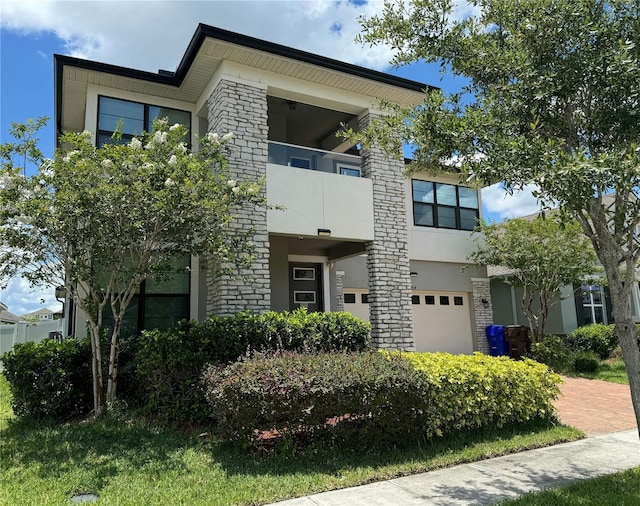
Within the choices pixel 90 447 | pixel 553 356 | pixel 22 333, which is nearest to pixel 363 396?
pixel 90 447

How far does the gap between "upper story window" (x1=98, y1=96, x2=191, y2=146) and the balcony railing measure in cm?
252

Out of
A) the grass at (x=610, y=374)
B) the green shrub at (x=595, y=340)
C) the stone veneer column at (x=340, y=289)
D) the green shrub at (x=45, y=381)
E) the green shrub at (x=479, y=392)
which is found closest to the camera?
the green shrub at (x=479, y=392)

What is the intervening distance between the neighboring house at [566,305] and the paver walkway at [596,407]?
629 centimetres

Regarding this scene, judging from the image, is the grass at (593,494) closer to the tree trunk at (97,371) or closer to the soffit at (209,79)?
the tree trunk at (97,371)

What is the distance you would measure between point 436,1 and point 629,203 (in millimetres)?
3208

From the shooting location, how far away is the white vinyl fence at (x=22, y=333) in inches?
607

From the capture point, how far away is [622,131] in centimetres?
473

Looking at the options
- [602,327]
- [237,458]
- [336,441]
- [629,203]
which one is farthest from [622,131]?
[602,327]

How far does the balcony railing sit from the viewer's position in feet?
34.7

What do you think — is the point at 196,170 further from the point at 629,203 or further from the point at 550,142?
the point at 629,203

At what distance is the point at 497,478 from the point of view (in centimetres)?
530

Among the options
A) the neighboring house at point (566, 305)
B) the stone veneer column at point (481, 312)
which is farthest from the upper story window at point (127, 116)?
the neighboring house at point (566, 305)

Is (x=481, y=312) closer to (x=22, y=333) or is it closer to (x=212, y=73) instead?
(x=212, y=73)

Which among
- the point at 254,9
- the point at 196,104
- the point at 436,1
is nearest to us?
the point at 436,1
